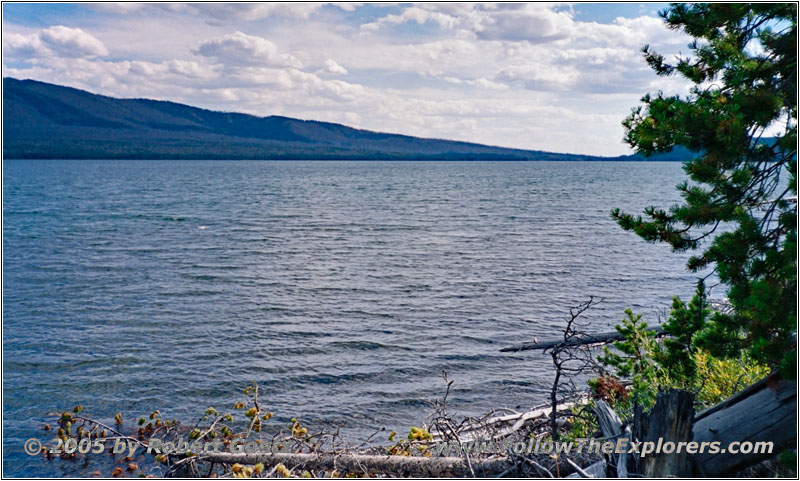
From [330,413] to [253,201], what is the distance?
6419 cm

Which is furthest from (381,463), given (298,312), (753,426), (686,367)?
(298,312)

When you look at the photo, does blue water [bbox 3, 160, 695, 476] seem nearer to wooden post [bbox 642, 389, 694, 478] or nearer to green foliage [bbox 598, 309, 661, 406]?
green foliage [bbox 598, 309, 661, 406]

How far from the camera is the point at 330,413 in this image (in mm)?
13414

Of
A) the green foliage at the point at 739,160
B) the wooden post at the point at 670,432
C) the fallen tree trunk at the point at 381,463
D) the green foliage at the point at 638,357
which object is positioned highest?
the green foliage at the point at 739,160

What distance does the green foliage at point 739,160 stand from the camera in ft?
18.7

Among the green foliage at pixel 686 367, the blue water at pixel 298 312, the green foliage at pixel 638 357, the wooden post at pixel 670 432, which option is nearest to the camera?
the wooden post at pixel 670 432

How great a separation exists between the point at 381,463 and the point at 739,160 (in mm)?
5126

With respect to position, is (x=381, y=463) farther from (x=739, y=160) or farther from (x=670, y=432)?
(x=739, y=160)

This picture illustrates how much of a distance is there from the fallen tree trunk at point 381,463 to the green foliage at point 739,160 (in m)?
2.87

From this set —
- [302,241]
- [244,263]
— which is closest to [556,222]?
[302,241]

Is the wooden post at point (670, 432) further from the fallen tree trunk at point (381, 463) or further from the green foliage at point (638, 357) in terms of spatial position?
the green foliage at point (638, 357)

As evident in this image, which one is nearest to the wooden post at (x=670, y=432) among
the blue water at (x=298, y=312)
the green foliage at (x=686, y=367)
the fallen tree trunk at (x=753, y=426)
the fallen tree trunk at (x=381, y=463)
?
the fallen tree trunk at (x=753, y=426)

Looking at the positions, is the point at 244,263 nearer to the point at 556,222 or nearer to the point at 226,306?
the point at 226,306

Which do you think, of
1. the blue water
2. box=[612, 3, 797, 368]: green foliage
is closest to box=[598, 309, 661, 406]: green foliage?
box=[612, 3, 797, 368]: green foliage
